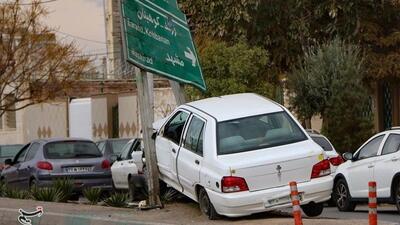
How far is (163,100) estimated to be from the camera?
36.7m

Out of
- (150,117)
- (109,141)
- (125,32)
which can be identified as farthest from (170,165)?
(109,141)

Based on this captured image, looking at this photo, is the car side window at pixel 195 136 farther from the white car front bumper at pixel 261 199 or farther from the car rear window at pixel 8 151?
the car rear window at pixel 8 151

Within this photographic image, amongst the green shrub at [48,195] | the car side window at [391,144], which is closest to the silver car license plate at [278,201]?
the car side window at [391,144]

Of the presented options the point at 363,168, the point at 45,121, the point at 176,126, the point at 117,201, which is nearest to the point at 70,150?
the point at 117,201

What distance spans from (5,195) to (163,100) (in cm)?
1956

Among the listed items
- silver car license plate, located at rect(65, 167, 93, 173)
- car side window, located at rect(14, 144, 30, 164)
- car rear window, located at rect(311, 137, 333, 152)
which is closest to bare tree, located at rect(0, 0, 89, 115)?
car side window, located at rect(14, 144, 30, 164)

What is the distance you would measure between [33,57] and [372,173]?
22.5 metres

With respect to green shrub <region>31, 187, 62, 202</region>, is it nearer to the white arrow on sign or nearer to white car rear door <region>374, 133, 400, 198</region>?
the white arrow on sign

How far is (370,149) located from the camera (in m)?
16.6

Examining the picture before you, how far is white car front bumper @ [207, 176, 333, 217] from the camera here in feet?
37.3

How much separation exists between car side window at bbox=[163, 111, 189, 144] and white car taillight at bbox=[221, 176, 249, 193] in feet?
6.45

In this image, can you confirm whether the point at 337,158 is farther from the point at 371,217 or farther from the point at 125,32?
the point at 371,217

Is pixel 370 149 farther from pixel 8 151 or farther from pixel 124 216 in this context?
pixel 8 151

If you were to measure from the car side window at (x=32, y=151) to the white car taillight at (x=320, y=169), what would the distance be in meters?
8.89
